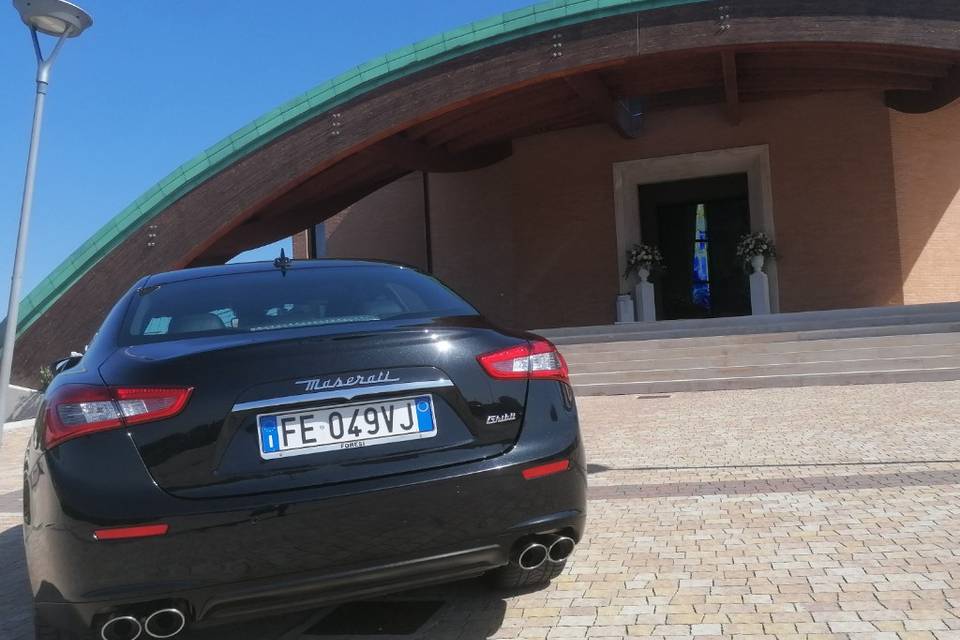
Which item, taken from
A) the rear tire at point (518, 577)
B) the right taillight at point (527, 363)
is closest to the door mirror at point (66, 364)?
the right taillight at point (527, 363)

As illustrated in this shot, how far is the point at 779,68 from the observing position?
19844mm

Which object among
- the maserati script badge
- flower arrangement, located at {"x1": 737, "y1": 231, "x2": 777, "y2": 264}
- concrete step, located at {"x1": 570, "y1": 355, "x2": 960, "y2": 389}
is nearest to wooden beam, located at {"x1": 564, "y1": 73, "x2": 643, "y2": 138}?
flower arrangement, located at {"x1": 737, "y1": 231, "x2": 777, "y2": 264}

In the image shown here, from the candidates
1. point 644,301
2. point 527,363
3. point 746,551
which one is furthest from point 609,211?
point 527,363

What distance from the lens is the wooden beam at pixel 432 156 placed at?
65.1ft

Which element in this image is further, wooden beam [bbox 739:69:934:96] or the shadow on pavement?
wooden beam [bbox 739:69:934:96]

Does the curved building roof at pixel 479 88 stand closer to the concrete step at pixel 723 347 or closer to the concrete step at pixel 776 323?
the concrete step at pixel 776 323

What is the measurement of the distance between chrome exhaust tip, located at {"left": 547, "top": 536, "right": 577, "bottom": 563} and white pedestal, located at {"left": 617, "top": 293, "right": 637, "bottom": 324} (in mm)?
19724

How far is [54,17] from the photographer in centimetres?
1071

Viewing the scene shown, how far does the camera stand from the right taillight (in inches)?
112

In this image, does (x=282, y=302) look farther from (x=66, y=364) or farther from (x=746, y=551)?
(x=746, y=551)

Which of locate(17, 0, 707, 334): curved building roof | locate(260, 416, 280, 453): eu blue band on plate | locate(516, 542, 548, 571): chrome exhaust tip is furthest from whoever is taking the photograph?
locate(17, 0, 707, 334): curved building roof

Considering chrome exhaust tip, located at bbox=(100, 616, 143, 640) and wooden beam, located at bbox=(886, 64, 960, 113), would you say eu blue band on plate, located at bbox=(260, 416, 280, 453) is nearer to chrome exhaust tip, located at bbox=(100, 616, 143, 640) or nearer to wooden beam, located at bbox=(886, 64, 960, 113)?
chrome exhaust tip, located at bbox=(100, 616, 143, 640)

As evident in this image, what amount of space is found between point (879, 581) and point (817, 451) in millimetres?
3222

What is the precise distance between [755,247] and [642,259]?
2.89 meters
